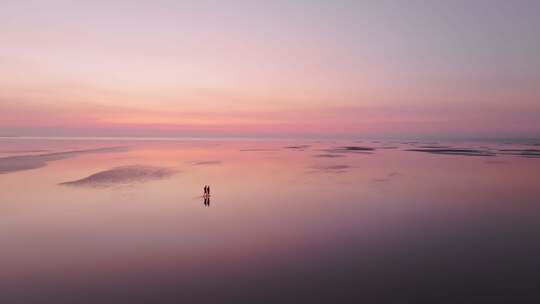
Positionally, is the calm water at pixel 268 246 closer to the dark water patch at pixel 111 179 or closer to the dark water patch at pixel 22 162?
the dark water patch at pixel 111 179

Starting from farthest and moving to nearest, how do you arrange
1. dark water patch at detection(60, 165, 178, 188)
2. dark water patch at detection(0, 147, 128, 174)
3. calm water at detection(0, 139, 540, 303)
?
dark water patch at detection(0, 147, 128, 174)
dark water patch at detection(60, 165, 178, 188)
calm water at detection(0, 139, 540, 303)

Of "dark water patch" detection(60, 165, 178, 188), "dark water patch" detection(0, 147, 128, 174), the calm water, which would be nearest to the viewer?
the calm water

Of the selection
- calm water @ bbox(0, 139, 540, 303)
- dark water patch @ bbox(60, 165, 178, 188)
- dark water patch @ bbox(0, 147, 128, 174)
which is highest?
dark water patch @ bbox(0, 147, 128, 174)

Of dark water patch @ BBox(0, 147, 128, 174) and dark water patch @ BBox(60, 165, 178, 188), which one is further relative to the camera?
dark water patch @ BBox(0, 147, 128, 174)

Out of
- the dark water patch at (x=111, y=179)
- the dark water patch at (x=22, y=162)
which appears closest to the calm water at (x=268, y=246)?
the dark water patch at (x=111, y=179)

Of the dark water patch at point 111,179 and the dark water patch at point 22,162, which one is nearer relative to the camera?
the dark water patch at point 111,179

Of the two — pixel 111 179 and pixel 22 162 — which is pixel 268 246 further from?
pixel 22 162

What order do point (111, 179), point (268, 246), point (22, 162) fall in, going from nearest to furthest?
point (268, 246) → point (111, 179) → point (22, 162)

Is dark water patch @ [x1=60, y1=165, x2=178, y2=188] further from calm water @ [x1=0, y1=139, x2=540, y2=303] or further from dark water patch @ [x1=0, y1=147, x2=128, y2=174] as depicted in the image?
dark water patch @ [x1=0, y1=147, x2=128, y2=174]

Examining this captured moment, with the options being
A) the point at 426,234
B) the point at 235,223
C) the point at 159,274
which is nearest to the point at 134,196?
the point at 235,223

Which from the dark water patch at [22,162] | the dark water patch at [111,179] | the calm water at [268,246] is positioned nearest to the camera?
the calm water at [268,246]

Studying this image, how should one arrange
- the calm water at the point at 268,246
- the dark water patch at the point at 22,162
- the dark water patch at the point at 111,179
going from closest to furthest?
1. the calm water at the point at 268,246
2. the dark water patch at the point at 111,179
3. the dark water patch at the point at 22,162

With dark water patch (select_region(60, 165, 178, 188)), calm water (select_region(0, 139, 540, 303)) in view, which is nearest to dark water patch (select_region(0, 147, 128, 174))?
dark water patch (select_region(60, 165, 178, 188))

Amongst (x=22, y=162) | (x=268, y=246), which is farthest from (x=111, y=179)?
(x=22, y=162)
